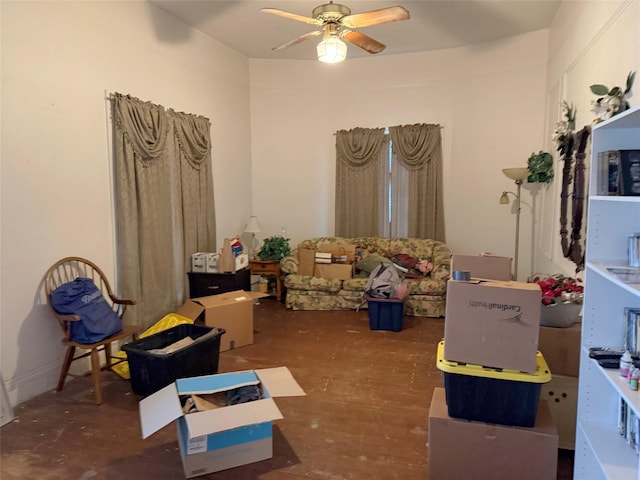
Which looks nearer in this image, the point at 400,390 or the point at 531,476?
the point at 531,476

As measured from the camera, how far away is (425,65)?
598 cm

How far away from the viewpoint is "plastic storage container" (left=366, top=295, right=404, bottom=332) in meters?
4.54

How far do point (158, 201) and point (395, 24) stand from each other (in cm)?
318

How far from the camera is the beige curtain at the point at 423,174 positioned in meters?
5.96

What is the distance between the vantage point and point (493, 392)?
204 cm

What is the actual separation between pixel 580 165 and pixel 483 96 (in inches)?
112

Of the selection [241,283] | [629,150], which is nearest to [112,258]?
[241,283]

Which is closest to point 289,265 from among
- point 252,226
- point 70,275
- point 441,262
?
point 252,226

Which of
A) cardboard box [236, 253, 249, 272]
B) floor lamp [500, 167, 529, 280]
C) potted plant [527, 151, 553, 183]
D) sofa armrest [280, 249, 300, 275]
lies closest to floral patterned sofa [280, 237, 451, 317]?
sofa armrest [280, 249, 300, 275]

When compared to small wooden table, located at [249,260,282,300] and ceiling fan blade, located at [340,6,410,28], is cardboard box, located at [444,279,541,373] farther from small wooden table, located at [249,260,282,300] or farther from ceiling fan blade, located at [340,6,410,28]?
small wooden table, located at [249,260,282,300]

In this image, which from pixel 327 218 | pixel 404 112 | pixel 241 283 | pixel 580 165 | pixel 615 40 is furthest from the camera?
pixel 327 218

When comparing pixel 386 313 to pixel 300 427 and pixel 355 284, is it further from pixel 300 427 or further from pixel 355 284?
pixel 300 427

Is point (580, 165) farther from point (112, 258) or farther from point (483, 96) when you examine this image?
point (112, 258)

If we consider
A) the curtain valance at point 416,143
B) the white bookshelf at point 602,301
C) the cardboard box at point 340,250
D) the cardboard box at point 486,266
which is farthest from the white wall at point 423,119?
the white bookshelf at point 602,301
